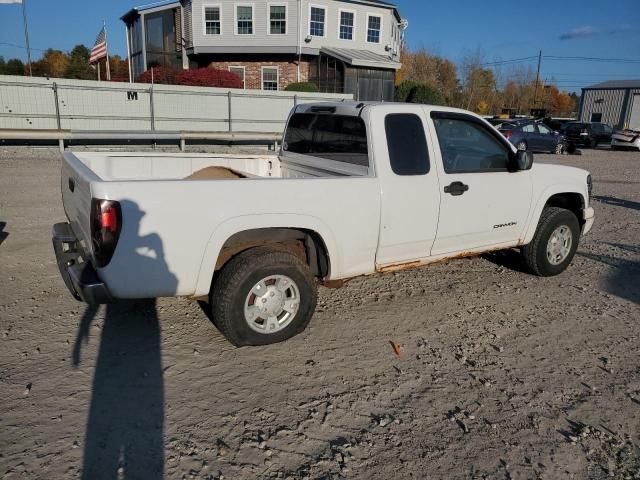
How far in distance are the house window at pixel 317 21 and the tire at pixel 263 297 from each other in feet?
94.1

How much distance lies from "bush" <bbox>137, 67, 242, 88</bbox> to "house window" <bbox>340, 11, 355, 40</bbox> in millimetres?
7655

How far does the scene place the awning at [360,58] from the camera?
28.7 meters

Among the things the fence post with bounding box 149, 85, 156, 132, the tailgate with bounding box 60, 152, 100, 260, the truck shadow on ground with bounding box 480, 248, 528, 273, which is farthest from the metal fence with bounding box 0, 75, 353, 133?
the truck shadow on ground with bounding box 480, 248, 528, 273

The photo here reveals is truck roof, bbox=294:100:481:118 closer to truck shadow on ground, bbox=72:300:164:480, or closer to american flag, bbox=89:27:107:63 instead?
truck shadow on ground, bbox=72:300:164:480

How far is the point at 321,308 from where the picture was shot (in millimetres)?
4746

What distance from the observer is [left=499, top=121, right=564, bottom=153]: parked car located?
2169 cm

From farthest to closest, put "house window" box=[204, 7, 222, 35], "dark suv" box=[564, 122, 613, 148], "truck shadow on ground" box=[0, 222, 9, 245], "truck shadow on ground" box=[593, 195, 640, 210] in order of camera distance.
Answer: "house window" box=[204, 7, 222, 35] → "dark suv" box=[564, 122, 613, 148] → "truck shadow on ground" box=[593, 195, 640, 210] → "truck shadow on ground" box=[0, 222, 9, 245]

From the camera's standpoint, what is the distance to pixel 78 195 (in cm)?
371

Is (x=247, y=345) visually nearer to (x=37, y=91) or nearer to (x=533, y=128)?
(x=37, y=91)

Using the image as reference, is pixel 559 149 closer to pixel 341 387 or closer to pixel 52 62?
pixel 341 387

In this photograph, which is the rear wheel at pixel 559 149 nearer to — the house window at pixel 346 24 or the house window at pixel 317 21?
the house window at pixel 346 24

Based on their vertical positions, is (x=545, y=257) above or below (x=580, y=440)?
above

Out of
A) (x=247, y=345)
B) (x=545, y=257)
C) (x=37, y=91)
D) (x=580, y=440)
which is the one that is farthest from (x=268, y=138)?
(x=580, y=440)

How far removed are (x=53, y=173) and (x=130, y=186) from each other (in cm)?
1035
